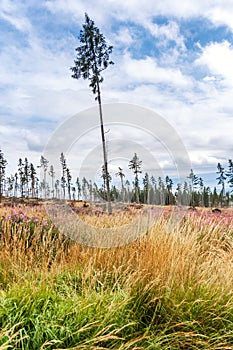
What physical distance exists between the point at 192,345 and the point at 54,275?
66.3 inches

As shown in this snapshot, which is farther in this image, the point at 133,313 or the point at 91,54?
the point at 91,54

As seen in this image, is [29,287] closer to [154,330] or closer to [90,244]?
[154,330]

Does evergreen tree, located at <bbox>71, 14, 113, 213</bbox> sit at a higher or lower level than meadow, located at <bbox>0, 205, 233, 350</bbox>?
higher

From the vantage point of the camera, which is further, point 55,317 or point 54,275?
point 54,275

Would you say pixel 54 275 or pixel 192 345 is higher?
pixel 54 275

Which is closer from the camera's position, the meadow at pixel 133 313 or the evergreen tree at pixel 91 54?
the meadow at pixel 133 313

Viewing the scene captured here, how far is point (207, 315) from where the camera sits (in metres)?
3.04

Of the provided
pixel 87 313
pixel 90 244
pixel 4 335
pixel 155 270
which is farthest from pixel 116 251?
pixel 4 335

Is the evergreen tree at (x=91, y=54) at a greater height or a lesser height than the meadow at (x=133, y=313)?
greater

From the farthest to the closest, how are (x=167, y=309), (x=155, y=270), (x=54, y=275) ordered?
(x=54, y=275)
(x=155, y=270)
(x=167, y=309)

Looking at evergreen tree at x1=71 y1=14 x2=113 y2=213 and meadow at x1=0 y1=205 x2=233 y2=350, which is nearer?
meadow at x1=0 y1=205 x2=233 y2=350

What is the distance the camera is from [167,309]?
300cm

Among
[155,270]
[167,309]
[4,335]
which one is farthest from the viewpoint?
[155,270]

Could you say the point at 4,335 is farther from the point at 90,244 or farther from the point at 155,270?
the point at 90,244
